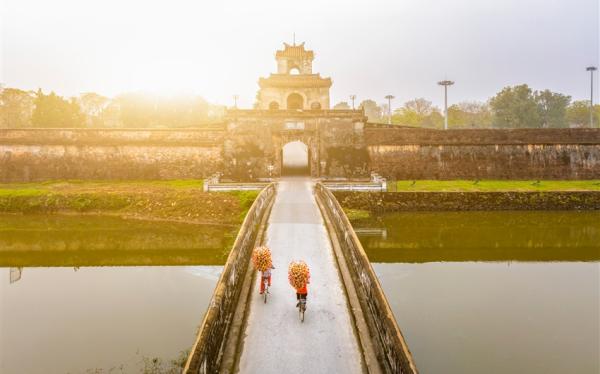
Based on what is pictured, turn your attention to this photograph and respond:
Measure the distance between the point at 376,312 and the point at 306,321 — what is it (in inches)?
47.0

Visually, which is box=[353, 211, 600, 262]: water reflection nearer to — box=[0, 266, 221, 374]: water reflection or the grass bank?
the grass bank

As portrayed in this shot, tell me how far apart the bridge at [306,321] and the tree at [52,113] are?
33552mm

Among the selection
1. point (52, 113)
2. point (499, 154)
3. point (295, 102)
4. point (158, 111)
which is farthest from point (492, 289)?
point (158, 111)

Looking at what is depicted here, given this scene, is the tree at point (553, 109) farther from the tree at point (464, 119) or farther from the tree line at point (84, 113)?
the tree line at point (84, 113)

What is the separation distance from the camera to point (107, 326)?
9.13 m

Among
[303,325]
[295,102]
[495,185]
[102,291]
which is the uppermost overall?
[295,102]

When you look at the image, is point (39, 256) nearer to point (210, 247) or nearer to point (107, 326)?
point (210, 247)

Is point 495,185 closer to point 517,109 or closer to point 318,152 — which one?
point 318,152

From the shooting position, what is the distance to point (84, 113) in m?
48.0

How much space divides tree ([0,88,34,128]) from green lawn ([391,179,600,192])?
45758mm

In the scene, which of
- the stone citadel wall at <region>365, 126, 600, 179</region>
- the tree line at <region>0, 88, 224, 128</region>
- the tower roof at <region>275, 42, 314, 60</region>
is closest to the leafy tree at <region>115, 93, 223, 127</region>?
the tree line at <region>0, 88, 224, 128</region>

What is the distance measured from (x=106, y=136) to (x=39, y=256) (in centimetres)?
1341

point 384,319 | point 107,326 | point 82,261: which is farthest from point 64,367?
point 82,261

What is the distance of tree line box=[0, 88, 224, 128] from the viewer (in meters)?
37.2
